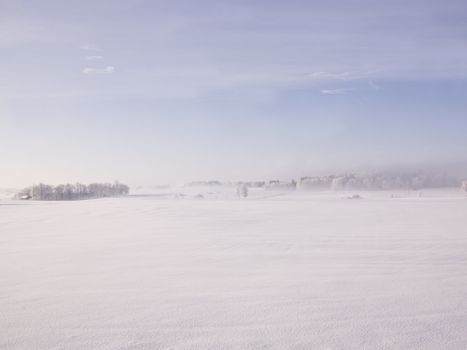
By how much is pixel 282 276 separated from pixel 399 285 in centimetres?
155

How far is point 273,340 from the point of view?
10.7ft

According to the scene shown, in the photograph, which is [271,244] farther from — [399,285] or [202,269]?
[399,285]

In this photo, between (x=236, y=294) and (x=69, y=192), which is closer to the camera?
(x=236, y=294)

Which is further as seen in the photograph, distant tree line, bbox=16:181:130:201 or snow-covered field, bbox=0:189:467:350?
distant tree line, bbox=16:181:130:201

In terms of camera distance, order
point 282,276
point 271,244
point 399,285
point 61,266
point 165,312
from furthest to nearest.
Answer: point 271,244
point 61,266
point 282,276
point 399,285
point 165,312

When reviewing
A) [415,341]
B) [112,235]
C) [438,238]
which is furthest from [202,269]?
[438,238]

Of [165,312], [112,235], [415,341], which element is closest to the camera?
[415,341]

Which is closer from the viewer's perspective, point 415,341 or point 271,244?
point 415,341

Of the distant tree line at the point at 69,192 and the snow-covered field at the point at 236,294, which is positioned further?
the distant tree line at the point at 69,192

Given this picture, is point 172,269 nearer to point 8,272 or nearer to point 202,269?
point 202,269

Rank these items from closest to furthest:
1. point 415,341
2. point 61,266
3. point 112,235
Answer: point 415,341, point 61,266, point 112,235

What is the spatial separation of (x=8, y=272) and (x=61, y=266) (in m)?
0.74

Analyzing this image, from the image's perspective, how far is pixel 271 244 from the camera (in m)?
8.08

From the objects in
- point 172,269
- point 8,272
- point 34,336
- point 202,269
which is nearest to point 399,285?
point 202,269
